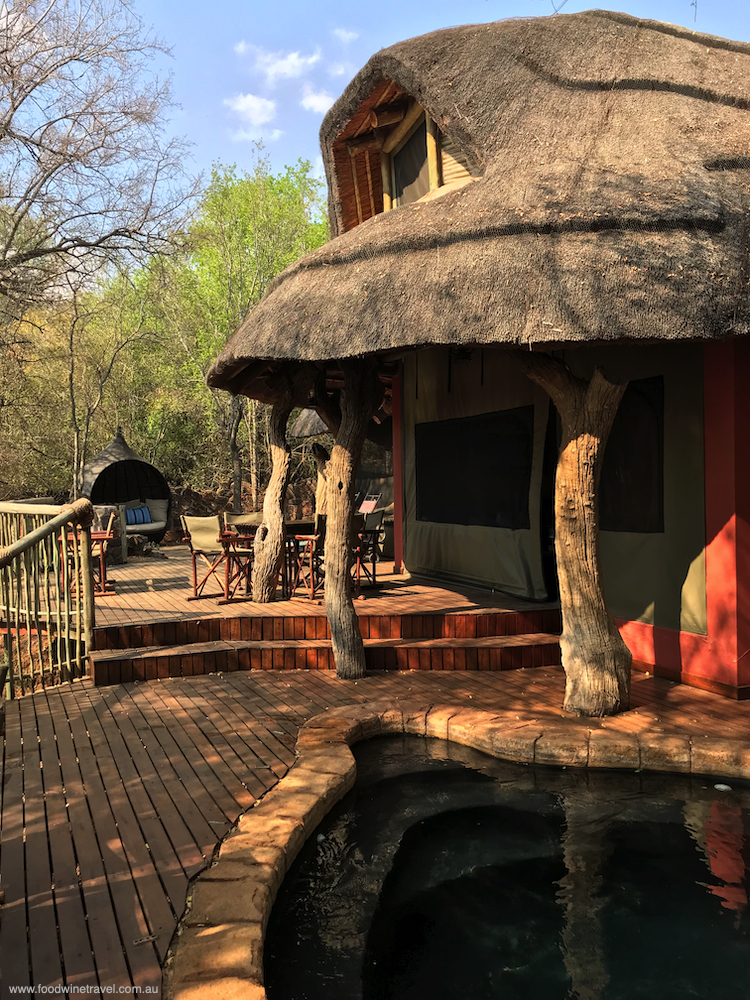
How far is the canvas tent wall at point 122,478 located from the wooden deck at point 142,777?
1039cm

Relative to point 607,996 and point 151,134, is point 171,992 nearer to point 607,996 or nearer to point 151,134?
point 607,996

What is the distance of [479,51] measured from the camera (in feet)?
21.1

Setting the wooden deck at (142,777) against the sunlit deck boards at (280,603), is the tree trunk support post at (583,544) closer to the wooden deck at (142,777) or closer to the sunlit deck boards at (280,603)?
the wooden deck at (142,777)

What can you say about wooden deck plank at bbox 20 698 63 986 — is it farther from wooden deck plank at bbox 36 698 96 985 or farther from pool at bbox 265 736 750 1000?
pool at bbox 265 736 750 1000

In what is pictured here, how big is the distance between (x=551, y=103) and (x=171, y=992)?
6.06m

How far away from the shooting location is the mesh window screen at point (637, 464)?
5.86 meters

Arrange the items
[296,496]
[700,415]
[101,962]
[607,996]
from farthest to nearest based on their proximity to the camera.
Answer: [296,496] → [700,415] → [607,996] → [101,962]

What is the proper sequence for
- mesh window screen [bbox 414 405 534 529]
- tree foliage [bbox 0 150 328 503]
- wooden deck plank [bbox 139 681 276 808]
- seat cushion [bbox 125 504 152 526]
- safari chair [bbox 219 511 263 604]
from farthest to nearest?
1. tree foliage [bbox 0 150 328 503]
2. seat cushion [bbox 125 504 152 526]
3. safari chair [bbox 219 511 263 604]
4. mesh window screen [bbox 414 405 534 529]
5. wooden deck plank [bbox 139 681 276 808]

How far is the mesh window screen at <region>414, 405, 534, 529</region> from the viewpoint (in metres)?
7.68

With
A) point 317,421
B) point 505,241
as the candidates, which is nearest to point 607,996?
point 505,241

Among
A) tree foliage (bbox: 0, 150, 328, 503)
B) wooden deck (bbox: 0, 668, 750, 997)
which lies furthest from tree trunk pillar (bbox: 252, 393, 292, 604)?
tree foliage (bbox: 0, 150, 328, 503)

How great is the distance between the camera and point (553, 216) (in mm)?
4684

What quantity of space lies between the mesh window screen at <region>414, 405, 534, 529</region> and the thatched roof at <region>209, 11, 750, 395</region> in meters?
2.77

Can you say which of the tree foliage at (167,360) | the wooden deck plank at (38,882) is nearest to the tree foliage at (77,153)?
the tree foliage at (167,360)
